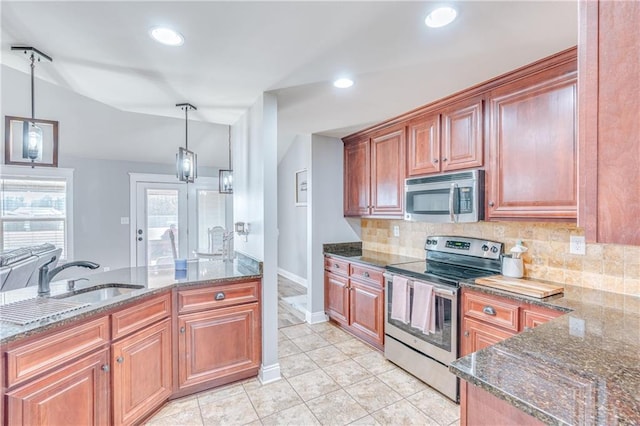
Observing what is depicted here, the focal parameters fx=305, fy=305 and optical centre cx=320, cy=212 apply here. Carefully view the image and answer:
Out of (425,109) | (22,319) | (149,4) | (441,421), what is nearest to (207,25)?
(149,4)

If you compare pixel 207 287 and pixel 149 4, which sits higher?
pixel 149 4

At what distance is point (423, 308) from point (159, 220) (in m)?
5.20

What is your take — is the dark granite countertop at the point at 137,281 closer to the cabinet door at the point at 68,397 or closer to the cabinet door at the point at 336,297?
the cabinet door at the point at 68,397

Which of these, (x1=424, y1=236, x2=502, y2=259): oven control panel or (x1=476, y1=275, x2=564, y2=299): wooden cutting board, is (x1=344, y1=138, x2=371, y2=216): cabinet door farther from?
(x1=476, y1=275, x2=564, y2=299): wooden cutting board

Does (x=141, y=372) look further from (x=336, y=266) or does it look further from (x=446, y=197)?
(x=446, y=197)

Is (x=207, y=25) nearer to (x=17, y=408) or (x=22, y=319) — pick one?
(x=22, y=319)

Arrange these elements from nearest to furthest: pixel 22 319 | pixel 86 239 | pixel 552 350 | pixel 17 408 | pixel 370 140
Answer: pixel 552 350
pixel 17 408
pixel 22 319
pixel 370 140
pixel 86 239

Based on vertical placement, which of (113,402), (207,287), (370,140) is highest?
(370,140)

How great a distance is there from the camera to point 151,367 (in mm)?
2004

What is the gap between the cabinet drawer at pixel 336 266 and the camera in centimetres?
344

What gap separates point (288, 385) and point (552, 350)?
76.3 inches

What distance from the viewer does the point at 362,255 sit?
3584 millimetres

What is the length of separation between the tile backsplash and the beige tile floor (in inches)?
47.4

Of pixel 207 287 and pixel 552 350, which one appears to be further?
pixel 207 287
